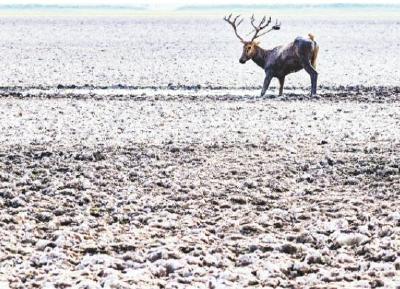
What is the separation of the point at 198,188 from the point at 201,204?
22.2 inches

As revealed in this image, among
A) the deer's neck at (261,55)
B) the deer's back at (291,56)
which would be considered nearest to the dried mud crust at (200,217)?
the deer's back at (291,56)

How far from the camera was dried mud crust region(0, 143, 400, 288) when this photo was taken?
5.62m

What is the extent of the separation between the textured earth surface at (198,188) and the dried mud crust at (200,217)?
0.02 m

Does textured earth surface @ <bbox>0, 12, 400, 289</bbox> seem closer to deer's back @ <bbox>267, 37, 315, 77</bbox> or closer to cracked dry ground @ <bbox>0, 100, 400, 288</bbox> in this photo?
cracked dry ground @ <bbox>0, 100, 400, 288</bbox>

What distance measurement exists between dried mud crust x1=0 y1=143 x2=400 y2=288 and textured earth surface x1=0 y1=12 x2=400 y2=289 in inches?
0.6

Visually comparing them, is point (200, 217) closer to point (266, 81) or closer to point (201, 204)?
point (201, 204)

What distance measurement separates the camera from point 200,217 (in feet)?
23.3

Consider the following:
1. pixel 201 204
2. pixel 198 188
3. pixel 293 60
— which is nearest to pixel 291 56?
pixel 293 60

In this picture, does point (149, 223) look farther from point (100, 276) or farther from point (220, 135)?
point (220, 135)

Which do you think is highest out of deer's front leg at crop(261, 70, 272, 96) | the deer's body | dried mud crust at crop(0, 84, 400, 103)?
the deer's body

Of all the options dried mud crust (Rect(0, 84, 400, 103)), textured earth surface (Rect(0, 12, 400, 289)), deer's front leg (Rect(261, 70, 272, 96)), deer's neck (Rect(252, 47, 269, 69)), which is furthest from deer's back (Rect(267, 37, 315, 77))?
textured earth surface (Rect(0, 12, 400, 289))

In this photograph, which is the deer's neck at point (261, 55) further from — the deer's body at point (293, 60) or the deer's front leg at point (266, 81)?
the deer's front leg at point (266, 81)

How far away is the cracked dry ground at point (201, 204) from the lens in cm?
565

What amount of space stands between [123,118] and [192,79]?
7.12 m
